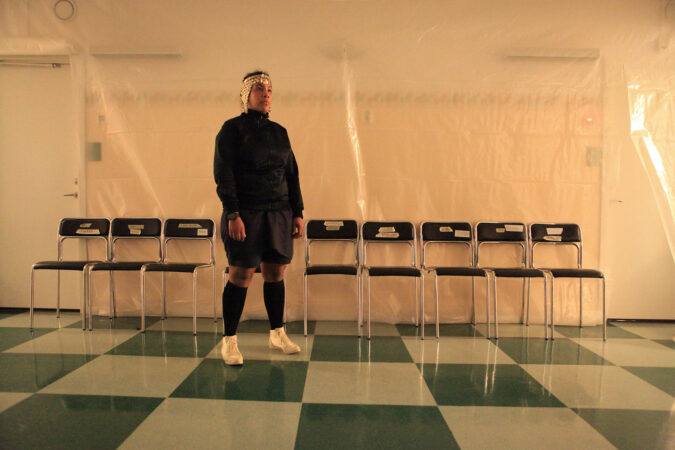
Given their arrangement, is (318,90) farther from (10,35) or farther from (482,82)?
(10,35)

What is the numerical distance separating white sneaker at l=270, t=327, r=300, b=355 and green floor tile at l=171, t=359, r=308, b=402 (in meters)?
0.15

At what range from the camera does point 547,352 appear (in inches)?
105

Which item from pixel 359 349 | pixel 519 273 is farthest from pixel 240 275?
pixel 519 273

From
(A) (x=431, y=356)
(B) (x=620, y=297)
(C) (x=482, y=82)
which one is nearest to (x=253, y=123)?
(A) (x=431, y=356)

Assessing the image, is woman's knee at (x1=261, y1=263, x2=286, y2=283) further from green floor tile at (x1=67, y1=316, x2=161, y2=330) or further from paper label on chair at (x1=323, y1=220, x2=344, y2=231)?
green floor tile at (x1=67, y1=316, x2=161, y2=330)

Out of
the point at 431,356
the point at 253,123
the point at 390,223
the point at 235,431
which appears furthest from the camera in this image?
the point at 390,223

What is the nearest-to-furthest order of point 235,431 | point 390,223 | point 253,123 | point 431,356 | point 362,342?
1. point 235,431
2. point 253,123
3. point 431,356
4. point 362,342
5. point 390,223

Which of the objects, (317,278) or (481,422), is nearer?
(481,422)

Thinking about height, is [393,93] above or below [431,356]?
above

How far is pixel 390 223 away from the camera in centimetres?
335

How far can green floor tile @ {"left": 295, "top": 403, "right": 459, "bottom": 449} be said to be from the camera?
1508mm

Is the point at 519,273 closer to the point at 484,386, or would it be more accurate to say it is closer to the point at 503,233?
the point at 503,233

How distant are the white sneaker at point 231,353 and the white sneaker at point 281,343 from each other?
0.76ft

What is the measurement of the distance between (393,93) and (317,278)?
159cm
